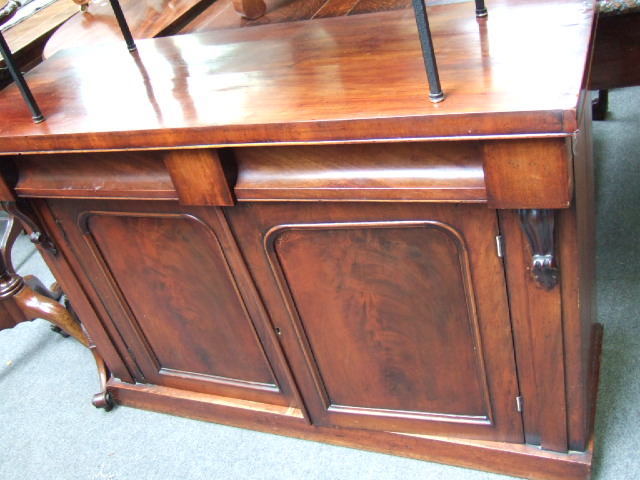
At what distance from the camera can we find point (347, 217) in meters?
1.16

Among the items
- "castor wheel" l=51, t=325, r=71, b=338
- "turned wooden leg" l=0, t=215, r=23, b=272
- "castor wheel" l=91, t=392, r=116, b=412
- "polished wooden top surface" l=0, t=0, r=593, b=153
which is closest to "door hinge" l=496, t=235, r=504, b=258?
"polished wooden top surface" l=0, t=0, r=593, b=153

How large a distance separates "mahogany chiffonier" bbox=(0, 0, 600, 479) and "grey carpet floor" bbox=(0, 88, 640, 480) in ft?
0.22

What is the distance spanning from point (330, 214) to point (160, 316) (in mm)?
623

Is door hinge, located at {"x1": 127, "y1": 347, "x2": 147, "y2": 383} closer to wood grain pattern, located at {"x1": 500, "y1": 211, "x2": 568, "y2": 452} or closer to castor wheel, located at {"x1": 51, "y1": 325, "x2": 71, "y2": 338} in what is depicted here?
castor wheel, located at {"x1": 51, "y1": 325, "x2": 71, "y2": 338}

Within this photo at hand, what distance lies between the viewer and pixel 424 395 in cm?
139

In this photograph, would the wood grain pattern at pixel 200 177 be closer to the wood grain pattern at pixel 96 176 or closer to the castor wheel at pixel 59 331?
the wood grain pattern at pixel 96 176

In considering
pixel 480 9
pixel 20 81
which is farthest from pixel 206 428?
pixel 480 9

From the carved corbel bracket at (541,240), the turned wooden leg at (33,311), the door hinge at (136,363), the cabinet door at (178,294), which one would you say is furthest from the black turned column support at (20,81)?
the carved corbel bracket at (541,240)

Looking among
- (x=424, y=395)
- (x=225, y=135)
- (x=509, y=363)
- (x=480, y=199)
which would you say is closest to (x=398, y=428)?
(x=424, y=395)

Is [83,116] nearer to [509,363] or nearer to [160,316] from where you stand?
[160,316]

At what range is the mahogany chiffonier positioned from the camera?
98 centimetres

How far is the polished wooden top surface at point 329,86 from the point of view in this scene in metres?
0.91

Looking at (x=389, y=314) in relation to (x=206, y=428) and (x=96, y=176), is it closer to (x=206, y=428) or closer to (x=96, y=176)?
(x=96, y=176)

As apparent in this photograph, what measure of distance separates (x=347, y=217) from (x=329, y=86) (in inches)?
8.8
